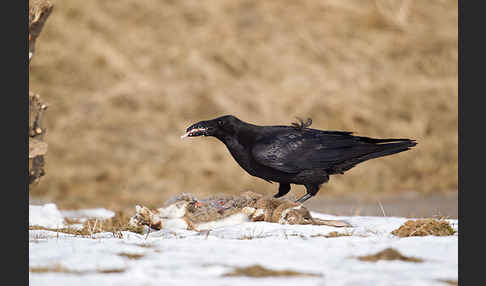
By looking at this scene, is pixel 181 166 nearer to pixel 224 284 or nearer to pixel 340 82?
pixel 340 82

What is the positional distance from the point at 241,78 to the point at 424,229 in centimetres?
1254

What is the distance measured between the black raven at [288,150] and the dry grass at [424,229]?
1073mm

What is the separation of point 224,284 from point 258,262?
451mm

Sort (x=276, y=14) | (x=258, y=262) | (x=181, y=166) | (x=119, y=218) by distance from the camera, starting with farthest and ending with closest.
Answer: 1. (x=276, y=14)
2. (x=181, y=166)
3. (x=119, y=218)
4. (x=258, y=262)

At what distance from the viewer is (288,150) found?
6.23 metres

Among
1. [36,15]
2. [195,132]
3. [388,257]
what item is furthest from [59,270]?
[36,15]

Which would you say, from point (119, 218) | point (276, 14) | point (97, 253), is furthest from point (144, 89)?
point (97, 253)

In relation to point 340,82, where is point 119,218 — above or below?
below

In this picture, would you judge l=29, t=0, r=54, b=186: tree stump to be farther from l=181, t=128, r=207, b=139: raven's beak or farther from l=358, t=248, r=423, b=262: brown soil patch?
l=358, t=248, r=423, b=262: brown soil patch

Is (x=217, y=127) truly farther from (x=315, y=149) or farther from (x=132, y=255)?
(x=132, y=255)

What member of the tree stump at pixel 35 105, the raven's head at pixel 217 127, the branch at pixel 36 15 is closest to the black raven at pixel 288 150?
the raven's head at pixel 217 127

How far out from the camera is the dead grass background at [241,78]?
620 inches

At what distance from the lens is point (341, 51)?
17.9 metres

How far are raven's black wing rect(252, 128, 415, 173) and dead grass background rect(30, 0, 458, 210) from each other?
8.38 metres
